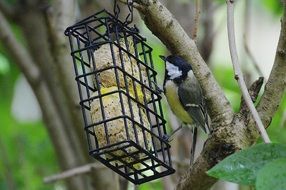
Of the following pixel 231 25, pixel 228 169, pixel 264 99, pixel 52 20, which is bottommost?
pixel 228 169

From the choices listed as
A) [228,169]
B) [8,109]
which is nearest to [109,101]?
[228,169]

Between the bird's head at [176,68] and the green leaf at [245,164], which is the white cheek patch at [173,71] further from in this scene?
the green leaf at [245,164]

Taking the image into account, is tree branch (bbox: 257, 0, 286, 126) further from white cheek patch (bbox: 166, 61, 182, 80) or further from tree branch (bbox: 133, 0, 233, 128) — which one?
white cheek patch (bbox: 166, 61, 182, 80)

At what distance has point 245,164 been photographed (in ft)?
5.05

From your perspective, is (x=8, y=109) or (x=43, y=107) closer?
(x=43, y=107)

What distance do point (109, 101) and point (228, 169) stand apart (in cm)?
87

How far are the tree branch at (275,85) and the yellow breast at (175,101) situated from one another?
0.77 m

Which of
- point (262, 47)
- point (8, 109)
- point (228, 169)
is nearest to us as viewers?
point (228, 169)

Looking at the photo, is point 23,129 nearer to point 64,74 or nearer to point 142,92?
point 64,74

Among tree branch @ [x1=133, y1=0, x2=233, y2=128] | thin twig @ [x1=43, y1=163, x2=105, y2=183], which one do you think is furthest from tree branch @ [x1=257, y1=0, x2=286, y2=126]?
thin twig @ [x1=43, y1=163, x2=105, y2=183]

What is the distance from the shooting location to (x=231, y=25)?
1.93 meters

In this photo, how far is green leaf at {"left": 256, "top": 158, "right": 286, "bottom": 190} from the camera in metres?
1.43

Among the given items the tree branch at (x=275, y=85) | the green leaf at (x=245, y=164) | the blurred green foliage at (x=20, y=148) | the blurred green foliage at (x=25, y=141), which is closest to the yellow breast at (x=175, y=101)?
the blurred green foliage at (x=25, y=141)

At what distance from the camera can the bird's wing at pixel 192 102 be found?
2809 millimetres
